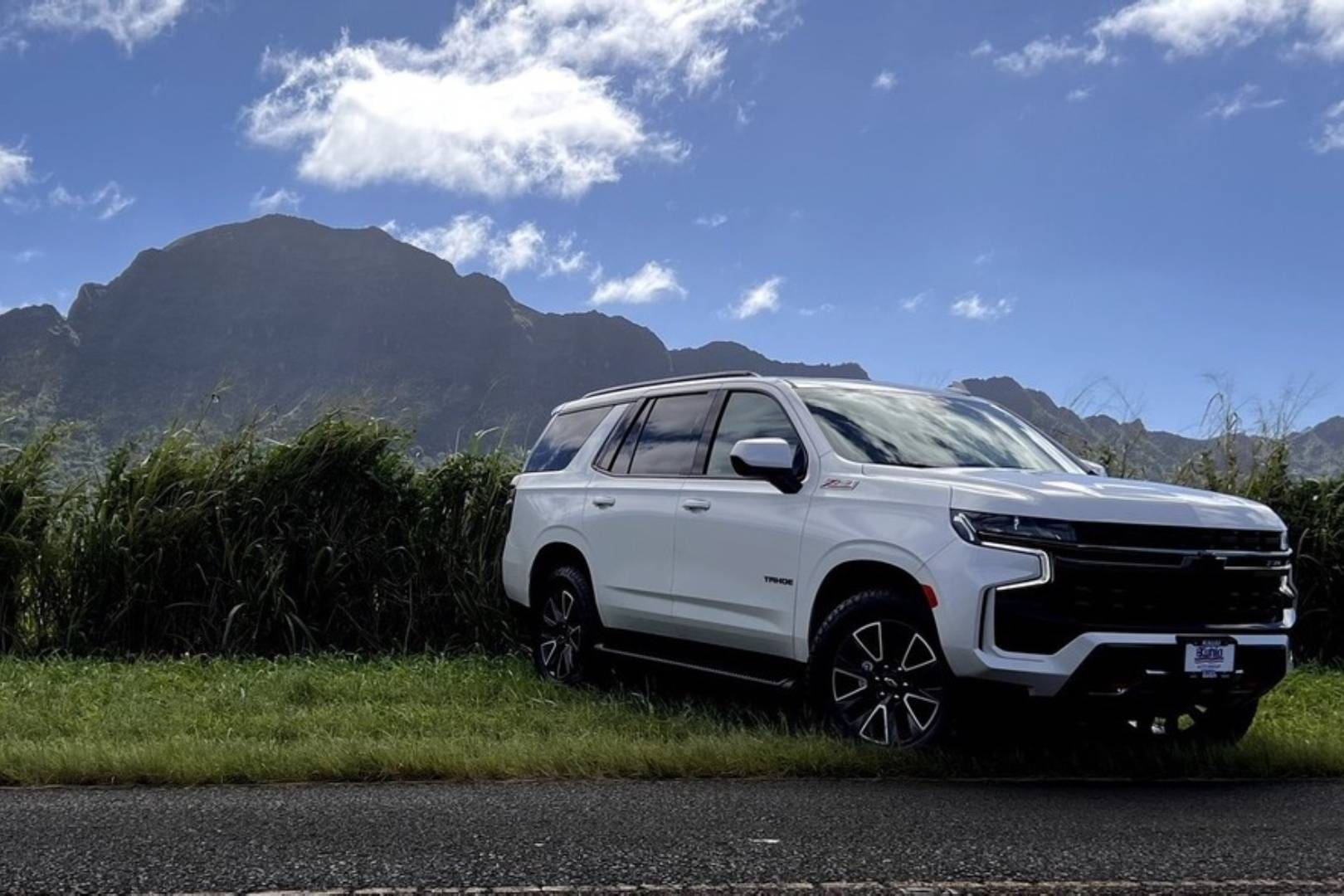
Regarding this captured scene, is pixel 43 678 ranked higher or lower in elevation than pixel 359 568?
lower

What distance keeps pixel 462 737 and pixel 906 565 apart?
2347 millimetres

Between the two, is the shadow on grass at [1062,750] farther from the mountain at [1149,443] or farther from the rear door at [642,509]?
the mountain at [1149,443]

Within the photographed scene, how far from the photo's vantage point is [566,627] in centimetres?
848

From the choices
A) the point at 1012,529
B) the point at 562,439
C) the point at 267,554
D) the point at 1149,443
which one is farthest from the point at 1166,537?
the point at 267,554

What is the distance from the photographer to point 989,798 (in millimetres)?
5266

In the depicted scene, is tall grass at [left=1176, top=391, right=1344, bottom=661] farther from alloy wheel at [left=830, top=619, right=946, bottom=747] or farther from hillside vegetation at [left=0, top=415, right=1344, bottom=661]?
alloy wheel at [left=830, top=619, right=946, bottom=747]

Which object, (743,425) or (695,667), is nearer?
(695,667)

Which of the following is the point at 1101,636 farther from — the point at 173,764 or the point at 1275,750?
→ the point at 173,764

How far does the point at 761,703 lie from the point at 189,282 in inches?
5975

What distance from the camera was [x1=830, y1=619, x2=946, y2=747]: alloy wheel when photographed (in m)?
5.87

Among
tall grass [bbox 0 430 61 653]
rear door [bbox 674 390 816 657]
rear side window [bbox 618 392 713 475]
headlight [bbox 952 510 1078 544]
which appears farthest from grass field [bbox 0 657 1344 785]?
tall grass [bbox 0 430 61 653]

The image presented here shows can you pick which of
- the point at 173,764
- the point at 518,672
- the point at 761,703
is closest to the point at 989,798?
the point at 761,703

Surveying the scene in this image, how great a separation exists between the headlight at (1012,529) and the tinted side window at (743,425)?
1.54 metres

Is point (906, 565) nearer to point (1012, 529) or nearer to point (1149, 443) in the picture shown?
point (1012, 529)
